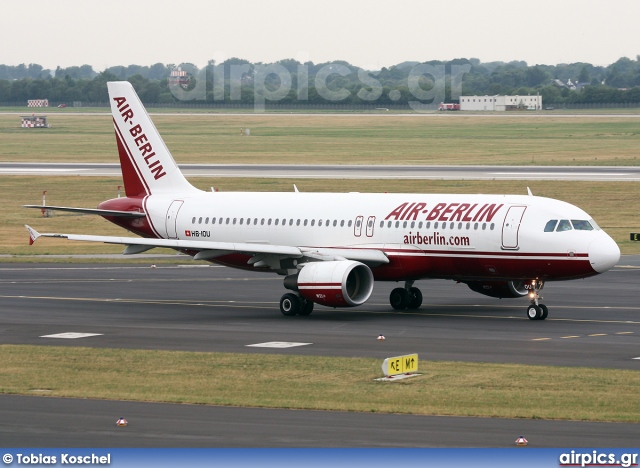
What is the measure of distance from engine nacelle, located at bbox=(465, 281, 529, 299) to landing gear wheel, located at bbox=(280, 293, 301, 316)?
6.63m

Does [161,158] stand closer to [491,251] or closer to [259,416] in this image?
[491,251]

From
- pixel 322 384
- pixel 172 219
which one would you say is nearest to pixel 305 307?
A: pixel 172 219

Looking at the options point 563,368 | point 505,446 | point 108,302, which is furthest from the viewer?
point 108,302

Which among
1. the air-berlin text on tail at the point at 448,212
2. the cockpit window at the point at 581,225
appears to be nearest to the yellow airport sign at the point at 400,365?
the air-berlin text on tail at the point at 448,212

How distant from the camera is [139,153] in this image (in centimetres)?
5678

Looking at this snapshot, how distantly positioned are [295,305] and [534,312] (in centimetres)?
894

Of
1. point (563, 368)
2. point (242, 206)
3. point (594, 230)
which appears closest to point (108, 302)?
point (242, 206)

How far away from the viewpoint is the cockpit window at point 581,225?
46031mm

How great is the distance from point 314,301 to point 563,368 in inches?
537

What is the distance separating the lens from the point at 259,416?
28.2 metres

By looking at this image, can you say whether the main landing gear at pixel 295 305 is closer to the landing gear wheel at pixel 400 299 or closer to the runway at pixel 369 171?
the landing gear wheel at pixel 400 299

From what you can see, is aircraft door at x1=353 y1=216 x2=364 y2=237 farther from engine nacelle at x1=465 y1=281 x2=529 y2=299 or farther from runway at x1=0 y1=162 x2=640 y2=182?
runway at x1=0 y1=162 x2=640 y2=182

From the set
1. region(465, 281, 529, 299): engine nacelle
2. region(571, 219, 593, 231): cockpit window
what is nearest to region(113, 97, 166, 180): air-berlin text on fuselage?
region(465, 281, 529, 299): engine nacelle

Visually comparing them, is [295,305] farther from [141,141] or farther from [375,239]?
[141,141]
